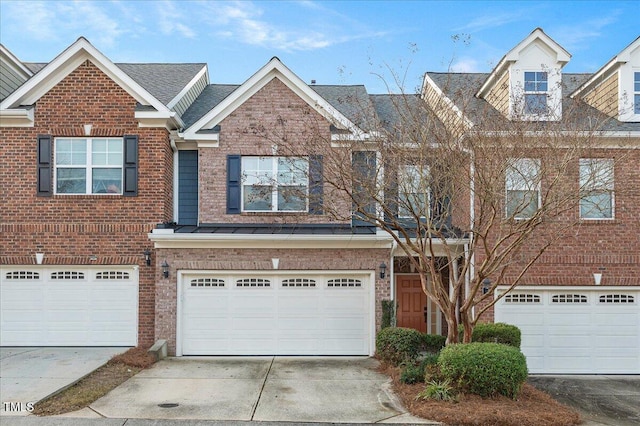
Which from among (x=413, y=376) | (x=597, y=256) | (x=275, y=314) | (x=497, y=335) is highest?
(x=597, y=256)

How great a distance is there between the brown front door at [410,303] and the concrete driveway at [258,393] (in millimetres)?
3816

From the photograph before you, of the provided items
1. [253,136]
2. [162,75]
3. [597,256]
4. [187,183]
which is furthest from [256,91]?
[597,256]

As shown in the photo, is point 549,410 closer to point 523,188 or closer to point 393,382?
point 393,382

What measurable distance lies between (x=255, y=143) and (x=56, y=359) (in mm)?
6765

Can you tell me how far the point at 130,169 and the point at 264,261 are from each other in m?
4.06

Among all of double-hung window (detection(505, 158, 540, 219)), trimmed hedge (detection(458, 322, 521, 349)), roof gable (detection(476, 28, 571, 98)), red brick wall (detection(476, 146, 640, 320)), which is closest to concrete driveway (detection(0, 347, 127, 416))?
trimmed hedge (detection(458, 322, 521, 349))

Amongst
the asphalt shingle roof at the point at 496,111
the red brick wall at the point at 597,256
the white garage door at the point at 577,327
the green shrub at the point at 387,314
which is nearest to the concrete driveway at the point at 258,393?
the green shrub at the point at 387,314

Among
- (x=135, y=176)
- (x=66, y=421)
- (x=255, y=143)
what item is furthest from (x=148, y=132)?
(x=66, y=421)

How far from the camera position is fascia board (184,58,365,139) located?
1327 centimetres

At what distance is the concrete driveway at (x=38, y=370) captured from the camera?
336 inches

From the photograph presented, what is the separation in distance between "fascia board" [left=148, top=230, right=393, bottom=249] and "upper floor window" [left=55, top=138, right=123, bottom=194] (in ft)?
6.53

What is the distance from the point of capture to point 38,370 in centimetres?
1036

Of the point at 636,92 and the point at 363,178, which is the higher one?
the point at 636,92

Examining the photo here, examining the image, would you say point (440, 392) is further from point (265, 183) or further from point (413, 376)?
point (265, 183)
